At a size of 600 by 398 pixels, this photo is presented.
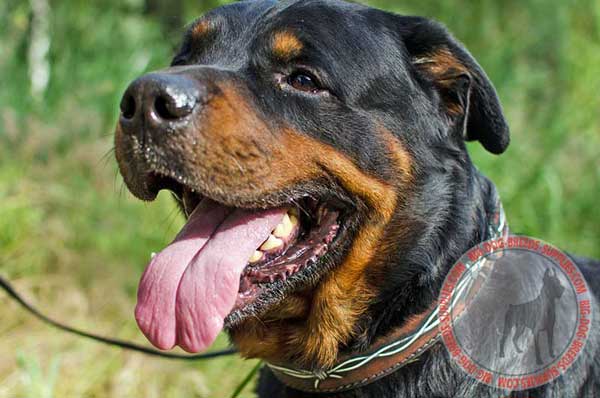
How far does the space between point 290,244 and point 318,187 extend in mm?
246

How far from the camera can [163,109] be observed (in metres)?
2.54

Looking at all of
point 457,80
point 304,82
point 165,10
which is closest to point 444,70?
point 457,80

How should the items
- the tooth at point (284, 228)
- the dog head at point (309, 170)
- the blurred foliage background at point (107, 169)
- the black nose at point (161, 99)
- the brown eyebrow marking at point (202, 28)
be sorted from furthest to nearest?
1. the blurred foliage background at point (107, 169)
2. the brown eyebrow marking at point (202, 28)
3. the tooth at point (284, 228)
4. the dog head at point (309, 170)
5. the black nose at point (161, 99)

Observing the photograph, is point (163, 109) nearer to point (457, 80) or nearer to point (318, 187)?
point (318, 187)

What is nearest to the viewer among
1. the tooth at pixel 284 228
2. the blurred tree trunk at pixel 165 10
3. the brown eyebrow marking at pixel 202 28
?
the tooth at pixel 284 228

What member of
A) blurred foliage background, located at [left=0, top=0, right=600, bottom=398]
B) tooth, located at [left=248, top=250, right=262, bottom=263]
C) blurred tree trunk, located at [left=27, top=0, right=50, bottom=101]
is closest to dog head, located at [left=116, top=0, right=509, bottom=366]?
tooth, located at [left=248, top=250, right=262, bottom=263]

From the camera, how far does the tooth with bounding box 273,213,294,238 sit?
2868mm

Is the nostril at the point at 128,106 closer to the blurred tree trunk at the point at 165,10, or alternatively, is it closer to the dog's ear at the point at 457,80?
the dog's ear at the point at 457,80

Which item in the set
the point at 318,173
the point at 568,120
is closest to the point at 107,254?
the point at 318,173

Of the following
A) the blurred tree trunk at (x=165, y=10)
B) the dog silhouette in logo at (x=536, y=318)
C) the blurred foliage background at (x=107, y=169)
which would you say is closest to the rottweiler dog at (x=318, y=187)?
the dog silhouette in logo at (x=536, y=318)

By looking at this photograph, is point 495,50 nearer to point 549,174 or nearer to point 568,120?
point 568,120

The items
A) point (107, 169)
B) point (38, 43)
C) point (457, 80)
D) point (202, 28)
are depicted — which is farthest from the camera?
point (38, 43)

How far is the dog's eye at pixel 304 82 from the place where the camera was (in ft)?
9.36

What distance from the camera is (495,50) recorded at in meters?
6.59
